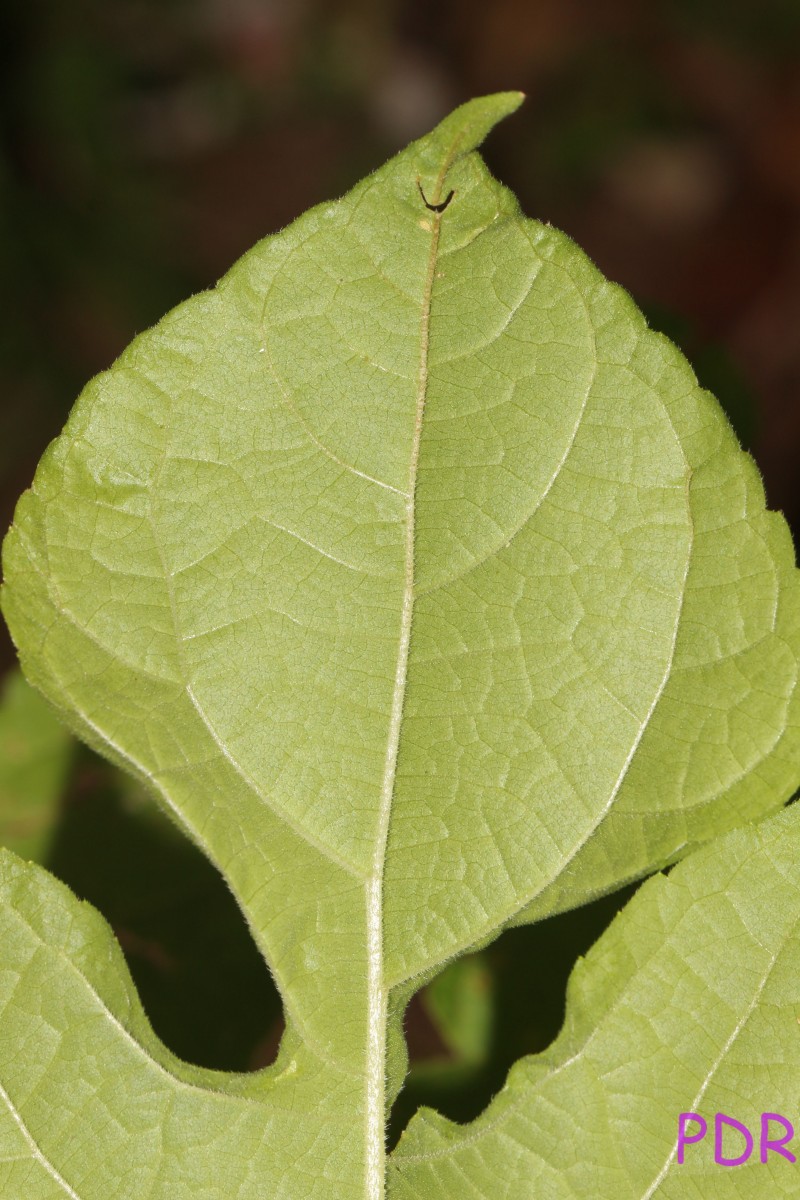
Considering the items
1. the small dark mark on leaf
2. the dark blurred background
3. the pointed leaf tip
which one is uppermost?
the pointed leaf tip

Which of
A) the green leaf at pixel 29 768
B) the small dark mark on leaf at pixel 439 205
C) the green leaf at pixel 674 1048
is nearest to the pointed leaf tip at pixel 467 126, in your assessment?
the small dark mark on leaf at pixel 439 205

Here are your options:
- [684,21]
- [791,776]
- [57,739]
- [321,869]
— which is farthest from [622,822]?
[684,21]

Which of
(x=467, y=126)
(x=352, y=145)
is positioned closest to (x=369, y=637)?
(x=467, y=126)

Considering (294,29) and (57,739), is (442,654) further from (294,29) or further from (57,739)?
(294,29)

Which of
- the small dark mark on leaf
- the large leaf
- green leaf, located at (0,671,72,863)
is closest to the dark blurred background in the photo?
green leaf, located at (0,671,72,863)

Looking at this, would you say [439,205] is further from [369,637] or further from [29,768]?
[29,768]

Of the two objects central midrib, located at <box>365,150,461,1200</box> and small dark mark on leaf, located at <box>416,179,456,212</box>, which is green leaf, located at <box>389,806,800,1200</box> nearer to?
central midrib, located at <box>365,150,461,1200</box>

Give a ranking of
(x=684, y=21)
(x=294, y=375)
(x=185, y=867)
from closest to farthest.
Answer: (x=294, y=375)
(x=185, y=867)
(x=684, y=21)
